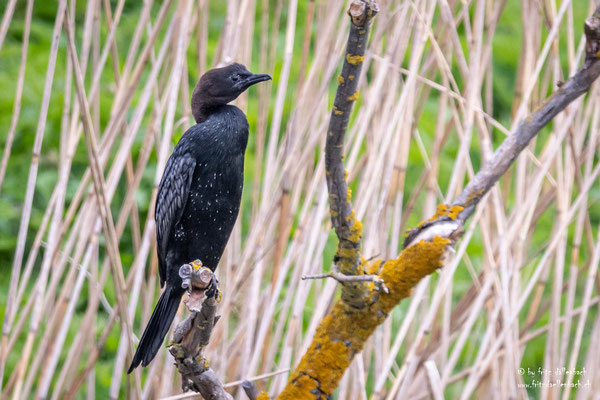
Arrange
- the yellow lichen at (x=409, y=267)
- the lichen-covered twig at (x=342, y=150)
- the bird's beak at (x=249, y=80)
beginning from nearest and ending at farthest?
the lichen-covered twig at (x=342, y=150), the yellow lichen at (x=409, y=267), the bird's beak at (x=249, y=80)

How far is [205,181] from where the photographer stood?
157 cm

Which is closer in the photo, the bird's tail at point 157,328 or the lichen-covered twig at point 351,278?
the lichen-covered twig at point 351,278

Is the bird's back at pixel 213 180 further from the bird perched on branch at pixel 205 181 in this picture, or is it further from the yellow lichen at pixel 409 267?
the yellow lichen at pixel 409 267

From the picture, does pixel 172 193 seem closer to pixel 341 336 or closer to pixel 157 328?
pixel 157 328

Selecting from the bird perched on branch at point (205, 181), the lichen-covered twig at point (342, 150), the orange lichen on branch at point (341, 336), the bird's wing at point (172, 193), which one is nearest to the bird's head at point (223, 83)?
the bird perched on branch at point (205, 181)

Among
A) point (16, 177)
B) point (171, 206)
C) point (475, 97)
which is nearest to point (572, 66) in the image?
point (475, 97)

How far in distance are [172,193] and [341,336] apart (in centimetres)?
49

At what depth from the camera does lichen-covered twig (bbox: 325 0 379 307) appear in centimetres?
105

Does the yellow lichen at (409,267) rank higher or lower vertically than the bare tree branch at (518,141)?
lower

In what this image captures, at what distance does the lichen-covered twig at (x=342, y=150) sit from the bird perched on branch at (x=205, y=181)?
0.32 metres

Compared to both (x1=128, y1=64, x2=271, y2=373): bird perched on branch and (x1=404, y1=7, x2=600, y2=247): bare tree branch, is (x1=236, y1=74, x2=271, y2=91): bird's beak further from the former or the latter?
(x1=404, y1=7, x2=600, y2=247): bare tree branch

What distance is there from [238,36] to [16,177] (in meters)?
1.72

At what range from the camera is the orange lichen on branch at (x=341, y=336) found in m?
1.44

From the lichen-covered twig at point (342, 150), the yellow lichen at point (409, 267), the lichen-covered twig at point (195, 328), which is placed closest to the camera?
the lichen-covered twig at point (342, 150)
